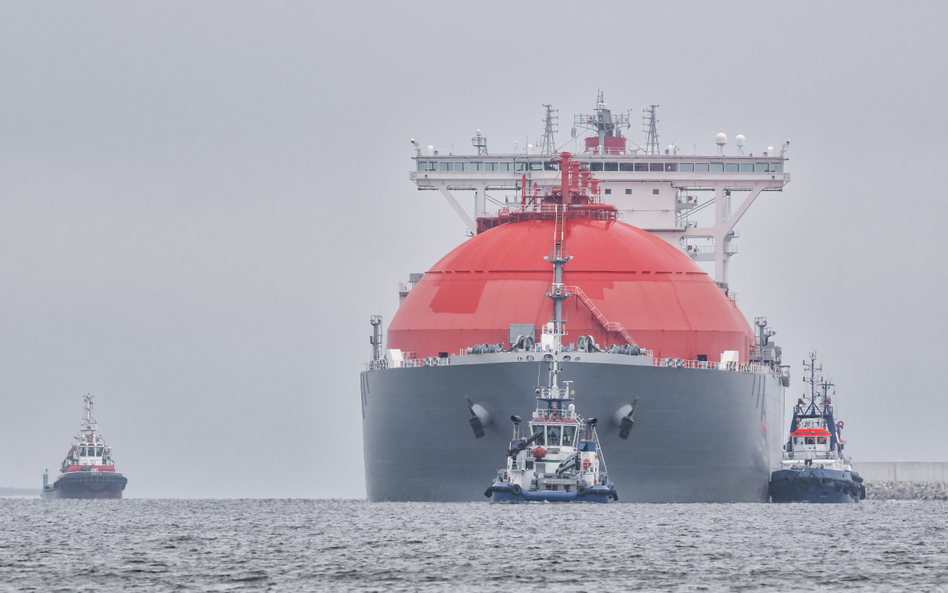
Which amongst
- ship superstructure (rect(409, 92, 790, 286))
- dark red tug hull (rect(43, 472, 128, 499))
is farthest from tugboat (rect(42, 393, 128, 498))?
ship superstructure (rect(409, 92, 790, 286))

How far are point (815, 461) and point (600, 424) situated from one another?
24510 millimetres

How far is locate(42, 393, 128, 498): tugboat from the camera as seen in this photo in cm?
11875

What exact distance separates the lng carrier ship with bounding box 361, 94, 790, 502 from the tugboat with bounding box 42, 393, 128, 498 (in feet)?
133

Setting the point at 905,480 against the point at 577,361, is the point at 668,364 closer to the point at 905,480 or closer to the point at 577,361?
the point at 577,361

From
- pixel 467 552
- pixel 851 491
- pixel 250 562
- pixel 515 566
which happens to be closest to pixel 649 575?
pixel 515 566

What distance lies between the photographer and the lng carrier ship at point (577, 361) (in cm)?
6812

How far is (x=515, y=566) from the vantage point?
43531 mm

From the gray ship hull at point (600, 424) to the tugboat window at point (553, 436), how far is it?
103 inches

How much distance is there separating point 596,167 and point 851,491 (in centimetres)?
1989

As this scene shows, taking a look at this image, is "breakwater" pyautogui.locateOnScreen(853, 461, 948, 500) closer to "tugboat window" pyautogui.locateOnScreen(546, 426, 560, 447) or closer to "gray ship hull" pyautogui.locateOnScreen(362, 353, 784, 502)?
"gray ship hull" pyautogui.locateOnScreen(362, 353, 784, 502)

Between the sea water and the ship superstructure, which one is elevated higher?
the ship superstructure

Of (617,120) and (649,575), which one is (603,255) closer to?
(617,120)

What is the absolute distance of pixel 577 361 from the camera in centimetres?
6706

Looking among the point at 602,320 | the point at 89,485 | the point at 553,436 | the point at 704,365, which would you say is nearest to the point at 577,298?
the point at 602,320
